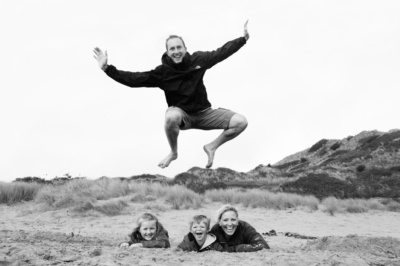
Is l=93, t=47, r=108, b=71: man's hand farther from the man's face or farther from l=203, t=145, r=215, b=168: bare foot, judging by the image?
l=203, t=145, r=215, b=168: bare foot

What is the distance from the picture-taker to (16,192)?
52.2 feet

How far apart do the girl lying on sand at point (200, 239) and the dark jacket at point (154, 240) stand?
0.45 m

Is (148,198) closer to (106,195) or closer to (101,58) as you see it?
(106,195)

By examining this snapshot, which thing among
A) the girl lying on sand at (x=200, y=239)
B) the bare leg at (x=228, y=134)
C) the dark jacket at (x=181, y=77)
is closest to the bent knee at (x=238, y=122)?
the bare leg at (x=228, y=134)

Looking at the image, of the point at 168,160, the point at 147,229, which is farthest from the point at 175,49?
the point at 147,229

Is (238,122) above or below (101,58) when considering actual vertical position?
below

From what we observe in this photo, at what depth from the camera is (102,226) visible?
1239cm

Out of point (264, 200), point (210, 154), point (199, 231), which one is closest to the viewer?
point (199, 231)

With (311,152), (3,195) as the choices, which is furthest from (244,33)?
(311,152)

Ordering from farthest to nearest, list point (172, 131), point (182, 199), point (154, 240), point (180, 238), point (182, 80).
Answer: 1. point (182, 199)
2. point (180, 238)
3. point (154, 240)
4. point (172, 131)
5. point (182, 80)

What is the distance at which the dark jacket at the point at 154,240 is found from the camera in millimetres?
6986

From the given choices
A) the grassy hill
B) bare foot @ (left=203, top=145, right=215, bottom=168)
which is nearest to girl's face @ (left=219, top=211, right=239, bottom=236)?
bare foot @ (left=203, top=145, right=215, bottom=168)

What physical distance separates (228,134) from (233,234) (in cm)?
144

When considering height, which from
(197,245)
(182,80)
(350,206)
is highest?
(182,80)
